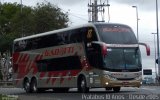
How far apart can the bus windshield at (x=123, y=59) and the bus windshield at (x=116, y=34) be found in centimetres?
49

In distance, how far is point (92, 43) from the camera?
2836 centimetres

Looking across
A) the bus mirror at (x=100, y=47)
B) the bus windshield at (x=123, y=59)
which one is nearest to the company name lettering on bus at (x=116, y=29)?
the bus mirror at (x=100, y=47)

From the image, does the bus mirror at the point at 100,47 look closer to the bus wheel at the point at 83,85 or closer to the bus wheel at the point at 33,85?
the bus wheel at the point at 83,85

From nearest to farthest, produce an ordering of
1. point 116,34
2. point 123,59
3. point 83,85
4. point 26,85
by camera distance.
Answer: point 123,59 < point 116,34 < point 83,85 < point 26,85

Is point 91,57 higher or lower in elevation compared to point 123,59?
higher

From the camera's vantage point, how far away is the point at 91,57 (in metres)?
28.7

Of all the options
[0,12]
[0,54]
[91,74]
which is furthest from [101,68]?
[0,12]

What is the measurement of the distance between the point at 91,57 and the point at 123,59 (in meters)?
1.71

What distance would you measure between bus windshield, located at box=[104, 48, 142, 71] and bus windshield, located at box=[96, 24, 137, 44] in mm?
485

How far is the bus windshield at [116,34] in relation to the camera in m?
28.3

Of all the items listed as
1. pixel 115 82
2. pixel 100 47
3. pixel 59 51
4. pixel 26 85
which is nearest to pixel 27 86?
pixel 26 85

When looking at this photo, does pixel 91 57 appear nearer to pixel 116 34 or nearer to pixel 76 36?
pixel 116 34

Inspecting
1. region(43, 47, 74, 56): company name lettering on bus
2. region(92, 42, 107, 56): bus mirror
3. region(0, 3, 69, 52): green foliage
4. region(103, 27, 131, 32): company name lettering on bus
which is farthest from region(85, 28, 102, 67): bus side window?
region(0, 3, 69, 52): green foliage

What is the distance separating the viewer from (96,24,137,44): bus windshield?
2830 centimetres
